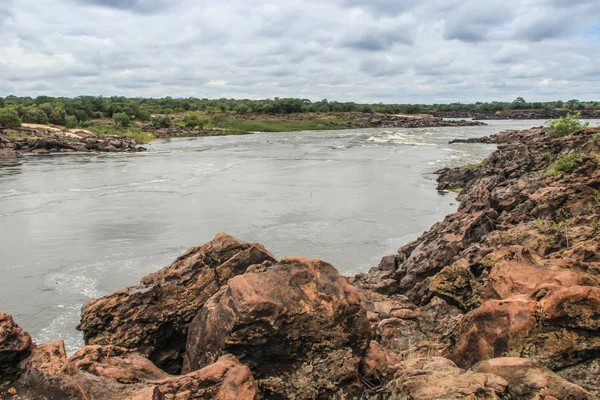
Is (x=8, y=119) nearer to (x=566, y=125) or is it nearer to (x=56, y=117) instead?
(x=56, y=117)

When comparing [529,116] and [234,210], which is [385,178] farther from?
[529,116]

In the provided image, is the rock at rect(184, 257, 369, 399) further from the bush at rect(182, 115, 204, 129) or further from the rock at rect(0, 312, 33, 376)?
the bush at rect(182, 115, 204, 129)

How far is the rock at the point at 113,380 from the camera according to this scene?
5.83 meters

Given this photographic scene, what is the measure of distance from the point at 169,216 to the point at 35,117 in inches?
2862

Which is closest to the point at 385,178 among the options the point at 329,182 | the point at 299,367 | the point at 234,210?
the point at 329,182

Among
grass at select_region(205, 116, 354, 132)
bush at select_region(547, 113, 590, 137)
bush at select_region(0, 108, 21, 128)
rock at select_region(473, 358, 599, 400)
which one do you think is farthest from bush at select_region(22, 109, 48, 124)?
rock at select_region(473, 358, 599, 400)

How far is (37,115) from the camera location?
87.3 m

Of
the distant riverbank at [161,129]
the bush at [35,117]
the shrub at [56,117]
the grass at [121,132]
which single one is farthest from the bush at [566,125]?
the shrub at [56,117]

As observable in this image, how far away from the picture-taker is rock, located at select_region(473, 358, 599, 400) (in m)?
5.30

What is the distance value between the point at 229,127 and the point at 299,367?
112 meters

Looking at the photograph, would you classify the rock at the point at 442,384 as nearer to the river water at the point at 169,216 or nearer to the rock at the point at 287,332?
the rock at the point at 287,332

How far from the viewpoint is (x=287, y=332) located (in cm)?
702

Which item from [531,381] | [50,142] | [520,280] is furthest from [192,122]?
[531,381]

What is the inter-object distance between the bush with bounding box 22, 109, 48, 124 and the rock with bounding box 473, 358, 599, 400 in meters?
96.6
